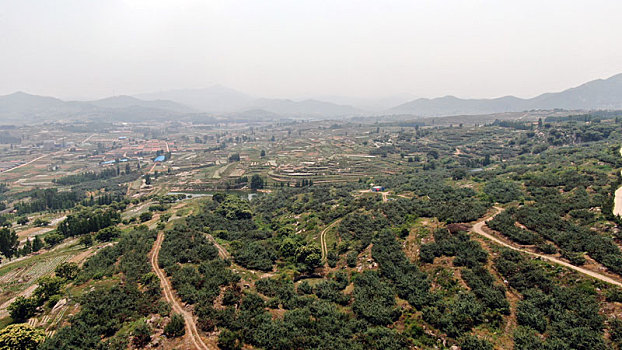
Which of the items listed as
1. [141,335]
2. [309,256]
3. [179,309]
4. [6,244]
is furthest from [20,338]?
[6,244]

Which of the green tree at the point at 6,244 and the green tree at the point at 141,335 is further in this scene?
the green tree at the point at 6,244

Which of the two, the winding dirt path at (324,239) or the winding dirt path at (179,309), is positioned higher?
the winding dirt path at (179,309)

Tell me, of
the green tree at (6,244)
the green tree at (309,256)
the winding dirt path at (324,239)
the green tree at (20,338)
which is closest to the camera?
the green tree at (20,338)

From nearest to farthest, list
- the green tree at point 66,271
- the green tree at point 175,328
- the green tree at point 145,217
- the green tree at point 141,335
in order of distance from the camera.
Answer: the green tree at point 141,335, the green tree at point 175,328, the green tree at point 66,271, the green tree at point 145,217

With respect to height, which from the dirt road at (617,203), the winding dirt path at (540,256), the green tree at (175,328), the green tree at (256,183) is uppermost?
the dirt road at (617,203)

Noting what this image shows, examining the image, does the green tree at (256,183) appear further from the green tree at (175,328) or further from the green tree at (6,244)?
the green tree at (175,328)

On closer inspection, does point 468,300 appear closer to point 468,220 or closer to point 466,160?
point 468,220

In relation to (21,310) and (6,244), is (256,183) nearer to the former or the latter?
(6,244)

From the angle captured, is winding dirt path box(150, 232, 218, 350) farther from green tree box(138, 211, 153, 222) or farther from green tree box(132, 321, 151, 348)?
green tree box(138, 211, 153, 222)

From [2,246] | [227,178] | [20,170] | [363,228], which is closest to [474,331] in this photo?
[363,228]

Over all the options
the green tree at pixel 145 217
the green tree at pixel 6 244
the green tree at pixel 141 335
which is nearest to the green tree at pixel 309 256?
the green tree at pixel 141 335

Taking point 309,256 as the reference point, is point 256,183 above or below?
below
